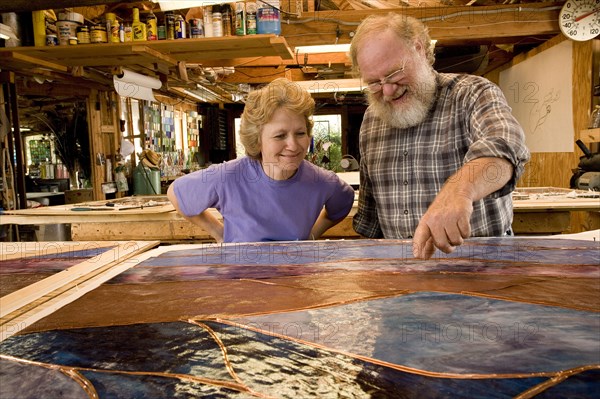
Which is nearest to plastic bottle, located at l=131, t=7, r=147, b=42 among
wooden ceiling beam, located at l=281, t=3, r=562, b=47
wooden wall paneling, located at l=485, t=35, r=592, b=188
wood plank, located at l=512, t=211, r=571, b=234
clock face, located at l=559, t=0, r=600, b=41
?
wooden ceiling beam, located at l=281, t=3, r=562, b=47

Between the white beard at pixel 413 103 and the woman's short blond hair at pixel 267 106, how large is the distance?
33 cm

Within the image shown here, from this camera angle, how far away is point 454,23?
14.6 ft

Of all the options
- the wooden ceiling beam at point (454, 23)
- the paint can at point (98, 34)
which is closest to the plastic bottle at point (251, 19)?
the wooden ceiling beam at point (454, 23)

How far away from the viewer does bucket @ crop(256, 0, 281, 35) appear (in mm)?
3465

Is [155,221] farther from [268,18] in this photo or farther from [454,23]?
[454,23]

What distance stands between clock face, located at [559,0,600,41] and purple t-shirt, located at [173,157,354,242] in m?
3.72

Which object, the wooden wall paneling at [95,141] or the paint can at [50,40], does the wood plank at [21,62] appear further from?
the wooden wall paneling at [95,141]

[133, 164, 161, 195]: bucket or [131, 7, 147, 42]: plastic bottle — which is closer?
[131, 7, 147, 42]: plastic bottle

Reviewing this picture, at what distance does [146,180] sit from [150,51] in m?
2.06

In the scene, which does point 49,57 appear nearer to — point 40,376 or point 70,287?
point 70,287

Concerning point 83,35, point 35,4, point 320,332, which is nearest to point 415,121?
point 320,332

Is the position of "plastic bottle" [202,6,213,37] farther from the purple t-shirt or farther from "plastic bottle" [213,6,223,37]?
the purple t-shirt

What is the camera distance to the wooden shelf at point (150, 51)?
361 cm

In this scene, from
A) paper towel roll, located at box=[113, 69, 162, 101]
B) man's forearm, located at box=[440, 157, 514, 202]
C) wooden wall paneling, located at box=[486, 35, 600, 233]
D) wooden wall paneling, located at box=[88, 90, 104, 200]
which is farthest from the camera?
wooden wall paneling, located at box=[88, 90, 104, 200]
